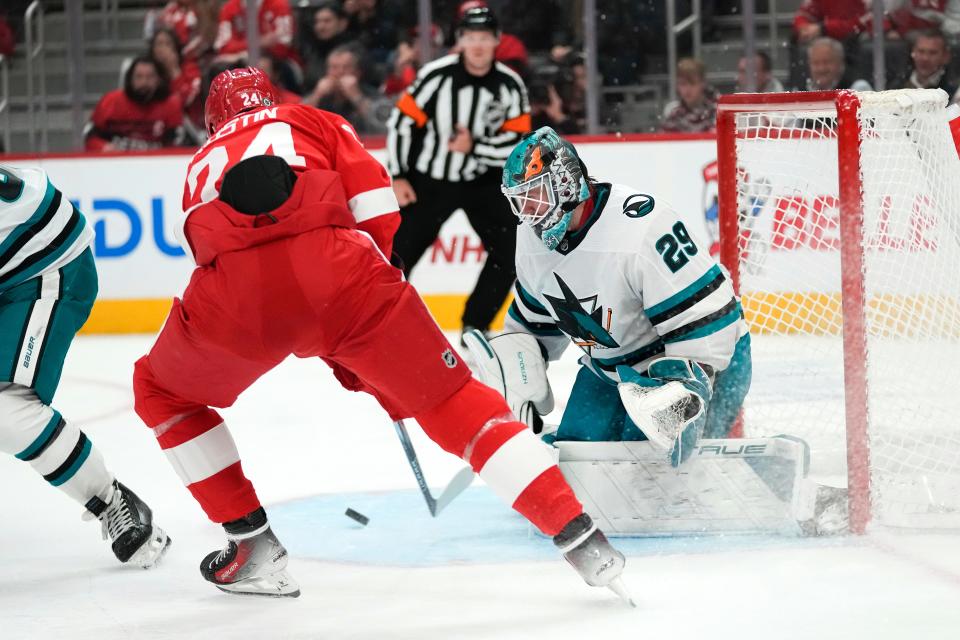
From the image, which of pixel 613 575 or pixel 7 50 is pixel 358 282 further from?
pixel 7 50

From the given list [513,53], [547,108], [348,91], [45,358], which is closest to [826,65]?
[547,108]

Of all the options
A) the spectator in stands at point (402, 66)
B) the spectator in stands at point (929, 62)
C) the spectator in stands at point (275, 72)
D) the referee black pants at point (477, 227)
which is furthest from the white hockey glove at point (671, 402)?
the spectator in stands at point (275, 72)

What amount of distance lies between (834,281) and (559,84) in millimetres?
→ 2570

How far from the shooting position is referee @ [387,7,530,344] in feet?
17.2

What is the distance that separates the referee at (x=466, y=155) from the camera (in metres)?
5.25

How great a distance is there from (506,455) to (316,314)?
36 cm

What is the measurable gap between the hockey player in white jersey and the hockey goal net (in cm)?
140

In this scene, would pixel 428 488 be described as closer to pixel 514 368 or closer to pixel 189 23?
pixel 514 368

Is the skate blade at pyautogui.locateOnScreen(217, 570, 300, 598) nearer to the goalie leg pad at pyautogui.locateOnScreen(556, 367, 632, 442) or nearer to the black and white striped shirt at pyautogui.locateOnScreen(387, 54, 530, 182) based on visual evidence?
the goalie leg pad at pyautogui.locateOnScreen(556, 367, 632, 442)

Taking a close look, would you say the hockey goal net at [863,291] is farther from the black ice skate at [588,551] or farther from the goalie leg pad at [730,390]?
the black ice skate at [588,551]

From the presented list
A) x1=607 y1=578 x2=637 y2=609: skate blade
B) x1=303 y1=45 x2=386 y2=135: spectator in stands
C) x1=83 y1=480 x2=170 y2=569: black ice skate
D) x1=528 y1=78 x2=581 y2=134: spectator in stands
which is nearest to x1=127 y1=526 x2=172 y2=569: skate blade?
x1=83 y1=480 x2=170 y2=569: black ice skate

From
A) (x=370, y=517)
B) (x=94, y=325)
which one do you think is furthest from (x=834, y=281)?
(x=94, y=325)

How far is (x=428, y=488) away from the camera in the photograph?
9.21ft

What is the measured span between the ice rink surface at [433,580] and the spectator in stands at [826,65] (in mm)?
3364
